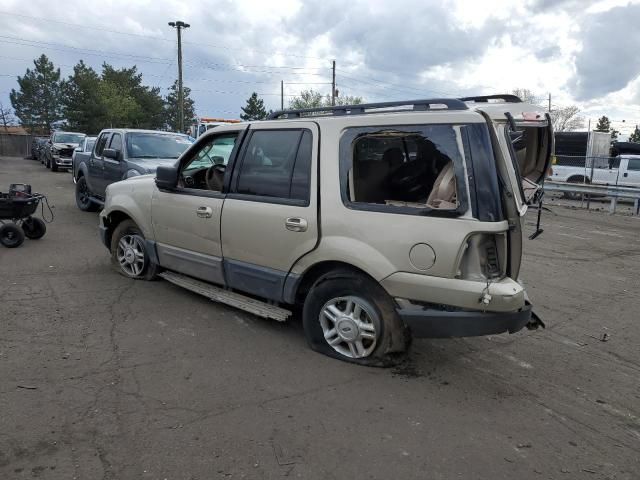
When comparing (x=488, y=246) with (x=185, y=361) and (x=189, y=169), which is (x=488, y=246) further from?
(x=189, y=169)

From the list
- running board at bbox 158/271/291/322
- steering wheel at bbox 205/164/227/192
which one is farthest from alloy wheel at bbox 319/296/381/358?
steering wheel at bbox 205/164/227/192

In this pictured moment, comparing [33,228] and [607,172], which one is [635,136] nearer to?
[607,172]

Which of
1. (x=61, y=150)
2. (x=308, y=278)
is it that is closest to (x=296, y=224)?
(x=308, y=278)

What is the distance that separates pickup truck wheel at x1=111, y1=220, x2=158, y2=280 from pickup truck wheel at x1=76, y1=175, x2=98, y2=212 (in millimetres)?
5774

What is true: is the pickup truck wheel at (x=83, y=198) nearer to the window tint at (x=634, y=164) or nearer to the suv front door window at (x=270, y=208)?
the suv front door window at (x=270, y=208)

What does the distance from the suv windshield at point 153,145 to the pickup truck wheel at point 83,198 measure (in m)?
2.40

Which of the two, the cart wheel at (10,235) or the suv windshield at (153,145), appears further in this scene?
the suv windshield at (153,145)

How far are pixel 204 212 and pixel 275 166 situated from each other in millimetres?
912

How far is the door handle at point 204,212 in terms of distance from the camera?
4609 millimetres

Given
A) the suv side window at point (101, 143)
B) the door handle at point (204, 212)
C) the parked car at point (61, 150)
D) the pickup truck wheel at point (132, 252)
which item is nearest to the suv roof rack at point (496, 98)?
the door handle at point (204, 212)

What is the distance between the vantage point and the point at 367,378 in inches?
143

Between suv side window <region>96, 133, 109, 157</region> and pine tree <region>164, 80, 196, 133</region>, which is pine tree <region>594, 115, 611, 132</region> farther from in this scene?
suv side window <region>96, 133, 109, 157</region>

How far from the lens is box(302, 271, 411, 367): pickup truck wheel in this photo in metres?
3.63

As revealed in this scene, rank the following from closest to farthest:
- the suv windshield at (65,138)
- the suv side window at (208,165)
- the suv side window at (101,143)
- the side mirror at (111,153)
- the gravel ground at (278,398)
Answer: the gravel ground at (278,398) → the suv side window at (208,165) → the side mirror at (111,153) → the suv side window at (101,143) → the suv windshield at (65,138)
